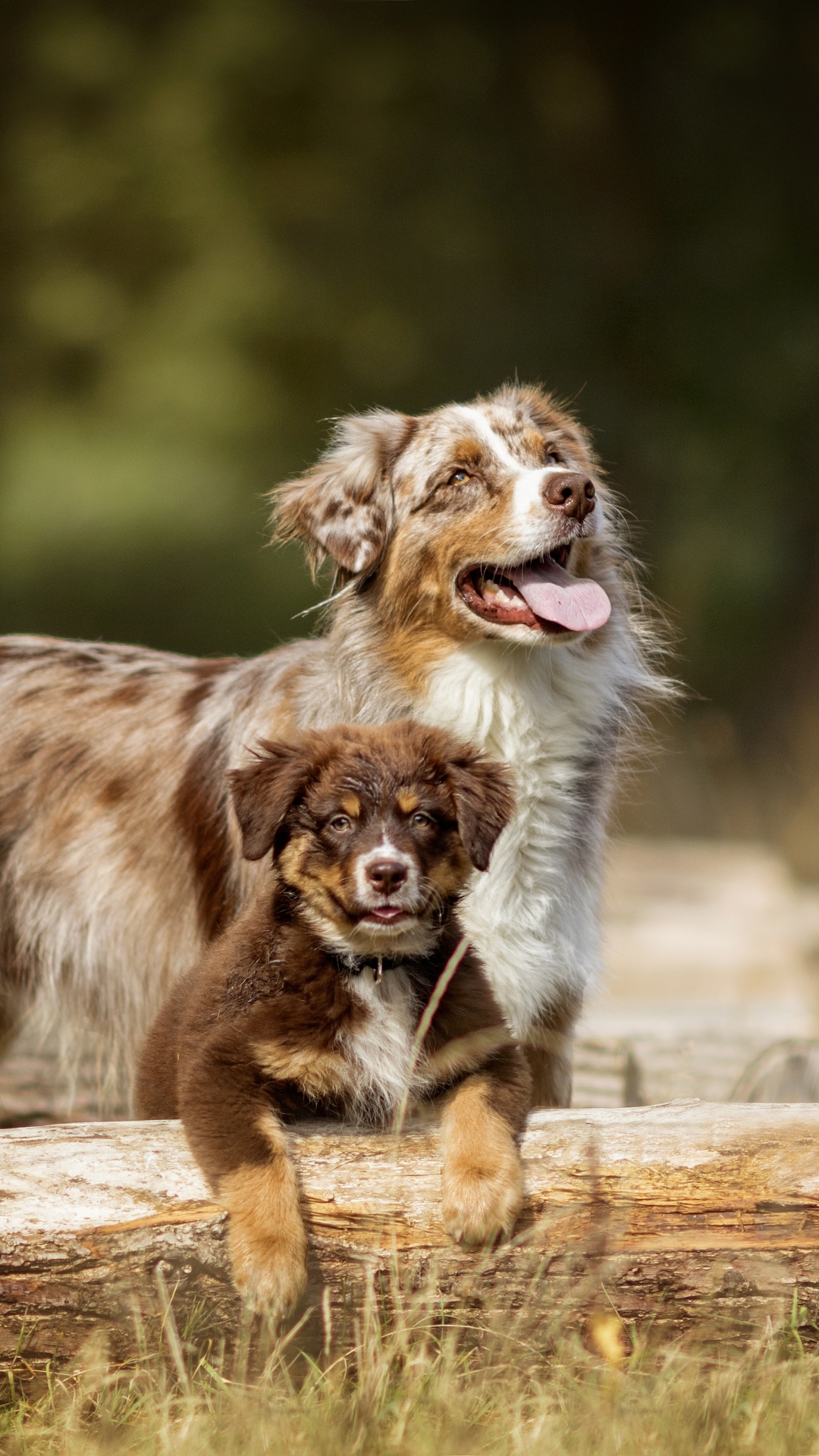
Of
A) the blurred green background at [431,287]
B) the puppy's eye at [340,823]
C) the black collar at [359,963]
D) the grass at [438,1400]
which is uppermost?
the blurred green background at [431,287]

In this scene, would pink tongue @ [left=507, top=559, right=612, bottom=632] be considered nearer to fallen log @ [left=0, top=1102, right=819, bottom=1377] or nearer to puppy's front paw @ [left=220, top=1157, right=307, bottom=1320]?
fallen log @ [left=0, top=1102, right=819, bottom=1377]

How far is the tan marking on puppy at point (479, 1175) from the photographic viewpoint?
9.73 ft

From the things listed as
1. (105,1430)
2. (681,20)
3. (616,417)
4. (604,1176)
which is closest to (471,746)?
(604,1176)

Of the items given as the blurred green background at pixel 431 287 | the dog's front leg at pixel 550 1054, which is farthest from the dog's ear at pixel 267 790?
the blurred green background at pixel 431 287

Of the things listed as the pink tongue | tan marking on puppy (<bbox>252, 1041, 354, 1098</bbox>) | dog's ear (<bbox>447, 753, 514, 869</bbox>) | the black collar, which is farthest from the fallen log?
the pink tongue

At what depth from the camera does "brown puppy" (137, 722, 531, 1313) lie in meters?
3.14

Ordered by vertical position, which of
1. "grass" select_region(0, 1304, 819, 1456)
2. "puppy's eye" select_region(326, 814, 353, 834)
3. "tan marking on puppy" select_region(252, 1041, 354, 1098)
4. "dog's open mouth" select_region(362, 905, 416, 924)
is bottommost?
"grass" select_region(0, 1304, 819, 1456)

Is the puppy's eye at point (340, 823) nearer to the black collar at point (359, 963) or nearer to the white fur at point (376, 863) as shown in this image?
the white fur at point (376, 863)

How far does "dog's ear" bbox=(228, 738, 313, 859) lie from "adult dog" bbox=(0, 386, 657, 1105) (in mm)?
944

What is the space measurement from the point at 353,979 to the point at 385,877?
0.30m

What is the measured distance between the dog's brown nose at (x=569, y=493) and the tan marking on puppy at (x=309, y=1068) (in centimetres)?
171

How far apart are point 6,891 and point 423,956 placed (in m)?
1.93

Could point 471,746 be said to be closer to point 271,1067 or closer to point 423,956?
point 423,956

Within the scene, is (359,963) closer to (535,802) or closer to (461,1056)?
(461,1056)
